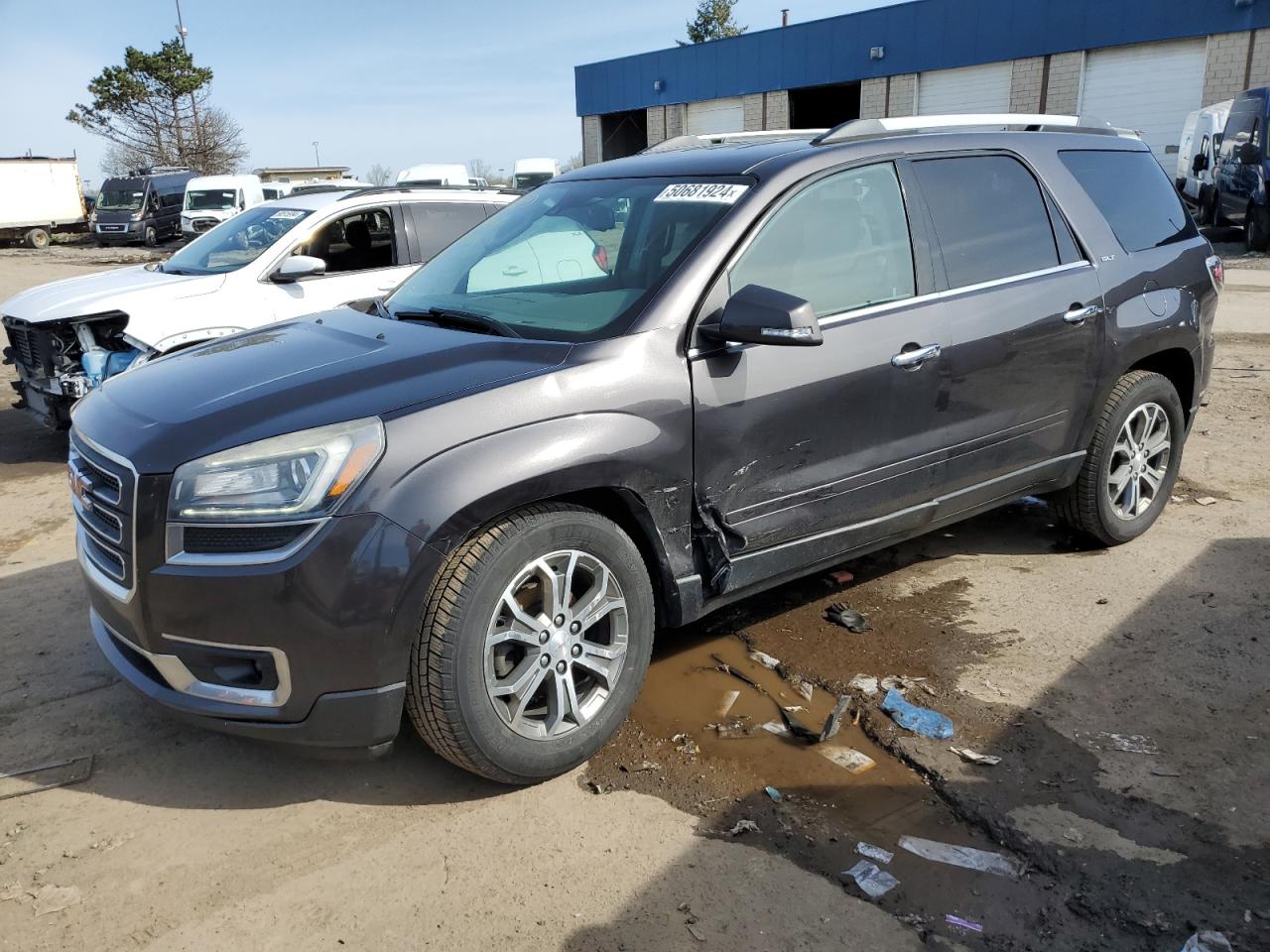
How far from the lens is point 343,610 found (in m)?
2.61

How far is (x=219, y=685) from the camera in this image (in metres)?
2.76

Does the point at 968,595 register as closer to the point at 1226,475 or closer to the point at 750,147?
the point at 750,147

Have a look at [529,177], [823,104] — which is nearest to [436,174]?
[529,177]

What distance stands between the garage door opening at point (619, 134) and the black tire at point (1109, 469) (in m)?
37.1

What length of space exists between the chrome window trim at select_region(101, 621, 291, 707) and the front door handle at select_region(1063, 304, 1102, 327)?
3418 mm

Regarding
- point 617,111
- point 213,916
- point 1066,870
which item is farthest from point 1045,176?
point 617,111

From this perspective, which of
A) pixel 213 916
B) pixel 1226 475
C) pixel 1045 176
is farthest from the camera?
pixel 1226 475

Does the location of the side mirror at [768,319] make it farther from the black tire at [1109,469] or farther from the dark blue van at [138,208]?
the dark blue van at [138,208]

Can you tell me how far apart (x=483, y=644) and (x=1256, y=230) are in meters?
19.6

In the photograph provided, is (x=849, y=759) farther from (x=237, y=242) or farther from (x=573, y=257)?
(x=237, y=242)

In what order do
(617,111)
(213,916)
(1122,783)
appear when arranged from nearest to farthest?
(213,916) → (1122,783) → (617,111)

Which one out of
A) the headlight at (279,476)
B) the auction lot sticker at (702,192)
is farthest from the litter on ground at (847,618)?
the headlight at (279,476)

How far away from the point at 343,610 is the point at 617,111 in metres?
38.9

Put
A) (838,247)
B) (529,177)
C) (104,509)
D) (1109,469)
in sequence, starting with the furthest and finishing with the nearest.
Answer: (529,177)
(1109,469)
(838,247)
(104,509)
